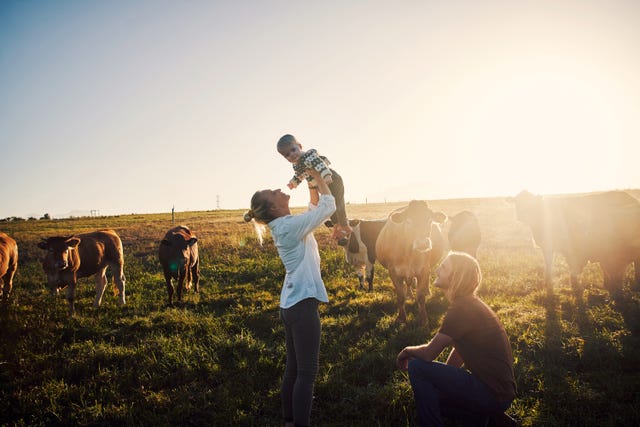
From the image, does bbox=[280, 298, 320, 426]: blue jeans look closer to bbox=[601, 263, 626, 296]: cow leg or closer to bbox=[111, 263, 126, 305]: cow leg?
bbox=[601, 263, 626, 296]: cow leg

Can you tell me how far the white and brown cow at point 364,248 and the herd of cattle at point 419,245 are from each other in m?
0.03

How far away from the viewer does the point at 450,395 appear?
12.1 feet

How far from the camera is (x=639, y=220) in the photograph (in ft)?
27.4

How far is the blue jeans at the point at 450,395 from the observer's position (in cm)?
361

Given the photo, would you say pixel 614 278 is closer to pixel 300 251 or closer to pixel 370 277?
pixel 370 277

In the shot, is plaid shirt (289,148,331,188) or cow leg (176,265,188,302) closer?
plaid shirt (289,148,331,188)

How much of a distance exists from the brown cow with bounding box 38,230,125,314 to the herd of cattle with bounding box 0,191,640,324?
0.9 inches

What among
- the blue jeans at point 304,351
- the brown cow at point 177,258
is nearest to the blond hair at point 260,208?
the blue jeans at point 304,351

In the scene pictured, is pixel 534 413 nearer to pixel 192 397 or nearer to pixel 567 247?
pixel 192 397

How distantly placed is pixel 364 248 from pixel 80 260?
29.3 feet

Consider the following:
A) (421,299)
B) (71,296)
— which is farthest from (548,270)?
(71,296)

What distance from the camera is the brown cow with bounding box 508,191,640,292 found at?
8383mm

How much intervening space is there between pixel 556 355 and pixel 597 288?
496 centimetres

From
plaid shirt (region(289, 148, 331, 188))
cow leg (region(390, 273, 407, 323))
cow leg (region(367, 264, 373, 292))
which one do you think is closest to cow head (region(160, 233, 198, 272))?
cow leg (region(367, 264, 373, 292))
